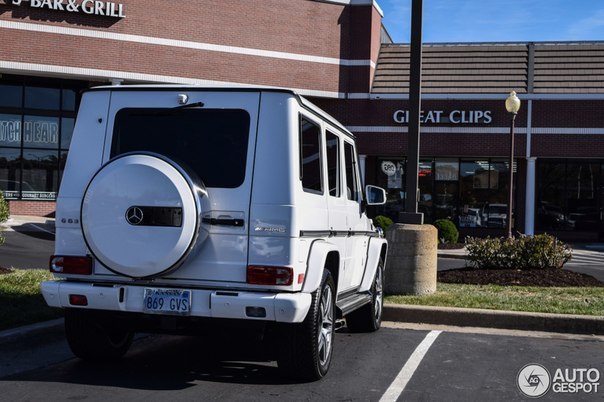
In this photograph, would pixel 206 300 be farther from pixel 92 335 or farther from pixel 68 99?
pixel 68 99

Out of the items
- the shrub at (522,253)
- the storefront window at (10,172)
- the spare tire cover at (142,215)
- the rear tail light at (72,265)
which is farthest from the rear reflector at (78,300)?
the storefront window at (10,172)

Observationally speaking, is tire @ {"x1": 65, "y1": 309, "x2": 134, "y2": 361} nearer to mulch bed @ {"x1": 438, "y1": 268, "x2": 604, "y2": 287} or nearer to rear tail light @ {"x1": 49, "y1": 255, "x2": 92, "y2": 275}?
rear tail light @ {"x1": 49, "y1": 255, "x2": 92, "y2": 275}

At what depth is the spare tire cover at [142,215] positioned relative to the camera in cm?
549

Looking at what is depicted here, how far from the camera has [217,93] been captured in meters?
5.95

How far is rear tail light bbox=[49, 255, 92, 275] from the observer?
5.82 metres

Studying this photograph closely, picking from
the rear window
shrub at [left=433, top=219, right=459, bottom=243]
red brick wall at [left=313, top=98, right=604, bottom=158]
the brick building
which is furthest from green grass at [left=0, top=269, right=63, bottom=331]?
red brick wall at [left=313, top=98, right=604, bottom=158]

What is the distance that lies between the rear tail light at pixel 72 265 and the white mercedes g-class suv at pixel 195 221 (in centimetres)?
1

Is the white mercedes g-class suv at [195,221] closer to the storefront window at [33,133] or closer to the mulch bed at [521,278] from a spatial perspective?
the mulch bed at [521,278]

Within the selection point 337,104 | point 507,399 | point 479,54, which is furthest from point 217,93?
point 479,54

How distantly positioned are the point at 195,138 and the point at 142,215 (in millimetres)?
797

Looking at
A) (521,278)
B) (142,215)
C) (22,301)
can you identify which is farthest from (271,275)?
(521,278)

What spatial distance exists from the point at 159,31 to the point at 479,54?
43.6 feet

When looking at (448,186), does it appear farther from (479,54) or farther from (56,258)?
(56,258)

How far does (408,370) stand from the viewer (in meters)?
6.61
